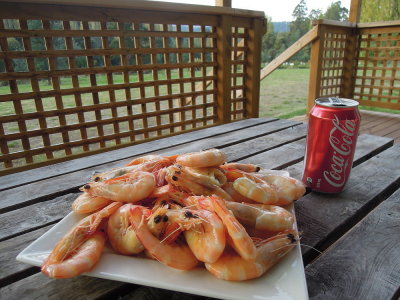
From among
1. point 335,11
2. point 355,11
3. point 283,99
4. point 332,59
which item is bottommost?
point 283,99

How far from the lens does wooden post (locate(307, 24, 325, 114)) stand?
4062mm

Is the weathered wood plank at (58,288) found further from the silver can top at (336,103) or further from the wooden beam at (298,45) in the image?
the wooden beam at (298,45)

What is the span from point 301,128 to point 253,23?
6.10ft

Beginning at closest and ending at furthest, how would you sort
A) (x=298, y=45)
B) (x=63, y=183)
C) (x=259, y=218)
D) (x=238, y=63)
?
(x=259, y=218)
(x=63, y=183)
(x=238, y=63)
(x=298, y=45)

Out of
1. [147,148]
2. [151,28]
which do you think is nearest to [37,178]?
[147,148]

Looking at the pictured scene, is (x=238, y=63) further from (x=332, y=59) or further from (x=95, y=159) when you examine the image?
(x=95, y=159)

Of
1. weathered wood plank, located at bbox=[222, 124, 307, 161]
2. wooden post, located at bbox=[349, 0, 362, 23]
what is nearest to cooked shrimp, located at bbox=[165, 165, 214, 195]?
weathered wood plank, located at bbox=[222, 124, 307, 161]

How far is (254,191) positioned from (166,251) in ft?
0.80

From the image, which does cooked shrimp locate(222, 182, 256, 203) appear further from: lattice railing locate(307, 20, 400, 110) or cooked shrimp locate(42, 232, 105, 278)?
lattice railing locate(307, 20, 400, 110)

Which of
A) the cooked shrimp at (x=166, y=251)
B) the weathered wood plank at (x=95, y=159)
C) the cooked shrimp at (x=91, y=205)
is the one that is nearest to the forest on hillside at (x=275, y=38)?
the weathered wood plank at (x=95, y=159)

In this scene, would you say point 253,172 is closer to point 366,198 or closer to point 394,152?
point 366,198

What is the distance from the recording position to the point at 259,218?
0.59 metres

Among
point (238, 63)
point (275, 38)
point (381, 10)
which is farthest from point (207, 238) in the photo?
point (275, 38)

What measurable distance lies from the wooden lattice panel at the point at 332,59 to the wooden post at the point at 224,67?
6.41 ft
